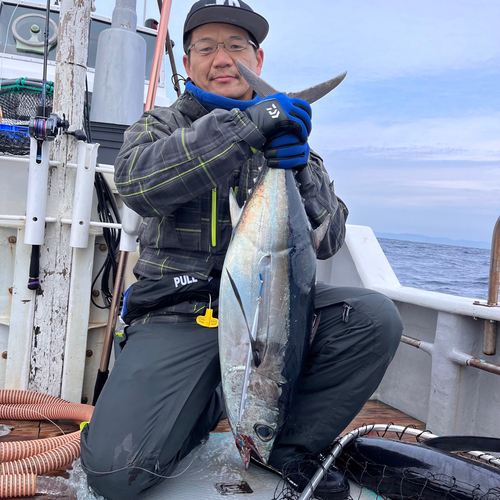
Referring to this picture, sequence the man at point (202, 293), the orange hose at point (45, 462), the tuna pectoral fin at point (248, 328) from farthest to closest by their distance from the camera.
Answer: the orange hose at point (45, 462), the man at point (202, 293), the tuna pectoral fin at point (248, 328)

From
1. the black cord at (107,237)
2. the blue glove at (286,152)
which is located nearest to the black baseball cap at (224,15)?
the blue glove at (286,152)

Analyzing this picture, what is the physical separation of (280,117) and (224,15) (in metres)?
0.79

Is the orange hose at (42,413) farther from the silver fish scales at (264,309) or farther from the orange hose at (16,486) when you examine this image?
the silver fish scales at (264,309)

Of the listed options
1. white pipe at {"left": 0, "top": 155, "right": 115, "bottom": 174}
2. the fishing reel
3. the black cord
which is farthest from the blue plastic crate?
the black cord

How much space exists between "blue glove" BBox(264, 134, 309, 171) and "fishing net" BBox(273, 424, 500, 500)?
3.98ft

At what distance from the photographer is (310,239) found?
2039 millimetres

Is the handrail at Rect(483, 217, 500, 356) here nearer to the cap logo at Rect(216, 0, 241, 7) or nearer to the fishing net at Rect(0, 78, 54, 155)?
the cap logo at Rect(216, 0, 241, 7)

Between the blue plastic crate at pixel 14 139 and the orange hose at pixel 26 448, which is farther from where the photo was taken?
the blue plastic crate at pixel 14 139

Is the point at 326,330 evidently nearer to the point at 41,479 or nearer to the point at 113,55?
the point at 41,479

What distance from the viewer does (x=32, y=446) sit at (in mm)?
2389

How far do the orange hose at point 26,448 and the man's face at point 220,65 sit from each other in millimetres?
1872

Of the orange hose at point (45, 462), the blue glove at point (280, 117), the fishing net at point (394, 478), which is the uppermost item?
the blue glove at point (280, 117)

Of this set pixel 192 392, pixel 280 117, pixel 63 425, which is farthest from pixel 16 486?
pixel 280 117

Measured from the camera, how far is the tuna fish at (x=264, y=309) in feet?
5.99
